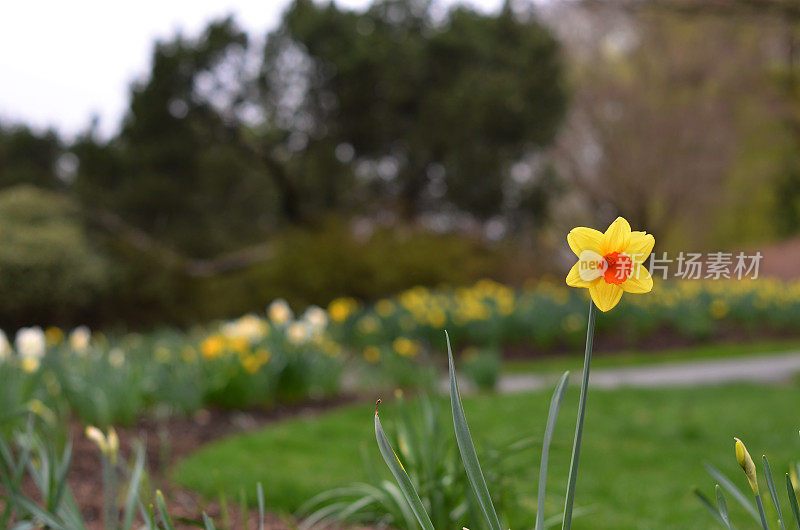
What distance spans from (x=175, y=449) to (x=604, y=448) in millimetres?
2325

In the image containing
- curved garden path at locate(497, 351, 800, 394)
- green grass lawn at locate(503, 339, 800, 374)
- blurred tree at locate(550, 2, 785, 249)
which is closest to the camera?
curved garden path at locate(497, 351, 800, 394)

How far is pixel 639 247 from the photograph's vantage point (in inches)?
38.6

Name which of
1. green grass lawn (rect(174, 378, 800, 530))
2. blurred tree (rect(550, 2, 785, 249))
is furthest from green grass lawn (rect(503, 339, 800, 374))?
blurred tree (rect(550, 2, 785, 249))

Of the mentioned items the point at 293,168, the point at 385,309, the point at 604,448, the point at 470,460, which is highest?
the point at 293,168

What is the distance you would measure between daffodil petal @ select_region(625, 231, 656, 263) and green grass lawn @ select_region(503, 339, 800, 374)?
20.4ft

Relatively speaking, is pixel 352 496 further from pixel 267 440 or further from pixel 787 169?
pixel 787 169

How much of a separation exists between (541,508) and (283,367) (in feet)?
12.9

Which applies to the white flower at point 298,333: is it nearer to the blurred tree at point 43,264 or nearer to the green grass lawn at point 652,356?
the green grass lawn at point 652,356

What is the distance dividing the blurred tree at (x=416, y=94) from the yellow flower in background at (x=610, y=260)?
1233cm

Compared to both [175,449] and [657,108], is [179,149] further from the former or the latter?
[657,108]

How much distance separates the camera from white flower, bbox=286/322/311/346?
484 centimetres

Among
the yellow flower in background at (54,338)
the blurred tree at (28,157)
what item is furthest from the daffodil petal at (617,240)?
the blurred tree at (28,157)

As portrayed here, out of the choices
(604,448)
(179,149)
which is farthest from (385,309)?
(179,149)

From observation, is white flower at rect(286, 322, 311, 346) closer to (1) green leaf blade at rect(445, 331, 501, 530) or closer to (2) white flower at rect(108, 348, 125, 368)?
(2) white flower at rect(108, 348, 125, 368)
